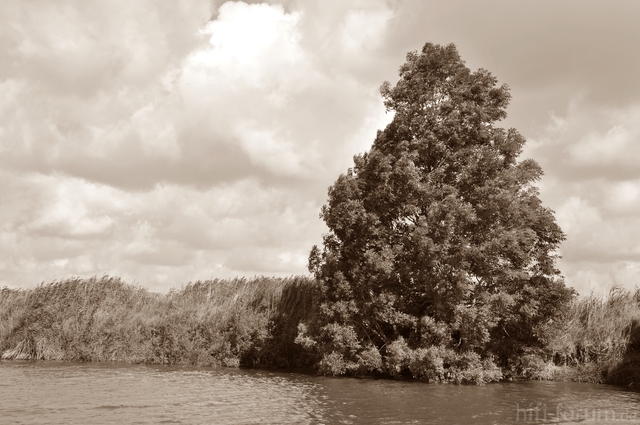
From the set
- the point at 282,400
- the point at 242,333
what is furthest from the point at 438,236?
the point at 242,333

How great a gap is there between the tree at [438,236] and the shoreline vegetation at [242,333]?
1.32 meters

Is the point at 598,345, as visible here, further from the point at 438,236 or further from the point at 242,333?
the point at 242,333

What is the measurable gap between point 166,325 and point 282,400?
66.6 ft

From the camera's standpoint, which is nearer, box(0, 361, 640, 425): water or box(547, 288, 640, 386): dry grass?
box(0, 361, 640, 425): water

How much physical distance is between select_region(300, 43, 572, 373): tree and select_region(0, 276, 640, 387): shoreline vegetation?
1322mm

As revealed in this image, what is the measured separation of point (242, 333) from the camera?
40.9 metres

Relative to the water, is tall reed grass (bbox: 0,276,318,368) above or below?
above

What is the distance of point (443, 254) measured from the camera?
3105cm

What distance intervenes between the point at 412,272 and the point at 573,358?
11887 millimetres

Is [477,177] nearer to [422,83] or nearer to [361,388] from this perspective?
[422,83]

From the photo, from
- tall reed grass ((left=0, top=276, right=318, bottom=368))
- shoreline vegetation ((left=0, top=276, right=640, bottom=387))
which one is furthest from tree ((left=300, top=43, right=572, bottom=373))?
tall reed grass ((left=0, top=276, right=318, bottom=368))

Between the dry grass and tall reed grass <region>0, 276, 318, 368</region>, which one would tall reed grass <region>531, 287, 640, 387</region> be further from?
tall reed grass <region>0, 276, 318, 368</region>

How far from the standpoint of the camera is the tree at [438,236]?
1228 inches

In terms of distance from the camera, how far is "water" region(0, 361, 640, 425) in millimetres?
21141
